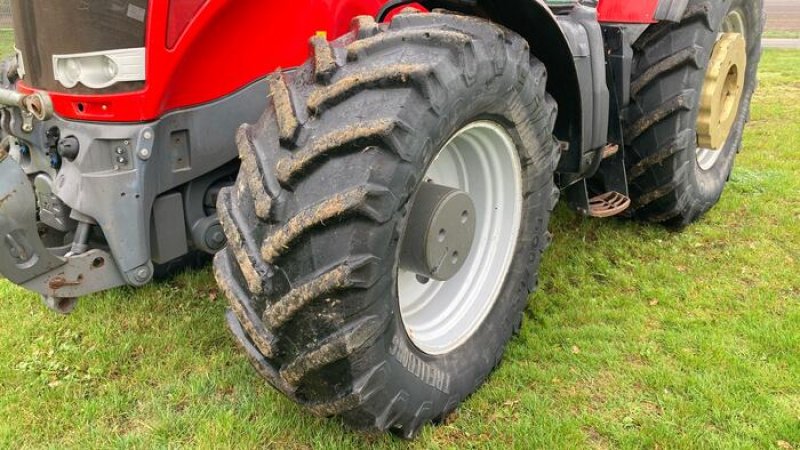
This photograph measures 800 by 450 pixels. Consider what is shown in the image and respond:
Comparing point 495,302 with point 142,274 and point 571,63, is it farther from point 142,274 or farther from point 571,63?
point 142,274

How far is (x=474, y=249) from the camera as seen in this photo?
278 cm

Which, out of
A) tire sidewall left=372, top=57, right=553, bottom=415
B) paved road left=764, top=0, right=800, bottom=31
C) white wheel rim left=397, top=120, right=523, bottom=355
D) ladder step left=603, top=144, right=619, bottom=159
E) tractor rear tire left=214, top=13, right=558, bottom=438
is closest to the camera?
tractor rear tire left=214, top=13, right=558, bottom=438

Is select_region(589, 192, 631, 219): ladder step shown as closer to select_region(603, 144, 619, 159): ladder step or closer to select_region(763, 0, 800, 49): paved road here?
select_region(603, 144, 619, 159): ladder step

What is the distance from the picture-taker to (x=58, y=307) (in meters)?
2.39

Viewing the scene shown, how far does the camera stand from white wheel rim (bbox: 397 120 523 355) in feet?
8.53

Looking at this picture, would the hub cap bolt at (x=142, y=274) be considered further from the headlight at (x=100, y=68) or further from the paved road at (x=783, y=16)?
the paved road at (x=783, y=16)

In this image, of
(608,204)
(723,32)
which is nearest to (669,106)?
(608,204)

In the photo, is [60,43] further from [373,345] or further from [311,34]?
[373,345]

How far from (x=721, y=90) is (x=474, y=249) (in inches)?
88.8

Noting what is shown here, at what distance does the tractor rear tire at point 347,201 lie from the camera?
74.0 inches

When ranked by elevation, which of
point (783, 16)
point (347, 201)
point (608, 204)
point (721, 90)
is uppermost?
point (347, 201)

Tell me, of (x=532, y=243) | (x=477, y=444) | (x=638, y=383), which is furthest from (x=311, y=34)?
(x=638, y=383)

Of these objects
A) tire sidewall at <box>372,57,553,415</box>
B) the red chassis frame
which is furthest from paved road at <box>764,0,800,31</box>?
the red chassis frame

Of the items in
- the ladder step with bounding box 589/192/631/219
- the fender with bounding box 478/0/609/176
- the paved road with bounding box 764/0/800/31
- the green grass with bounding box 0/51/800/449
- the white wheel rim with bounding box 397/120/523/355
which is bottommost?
the paved road with bounding box 764/0/800/31
